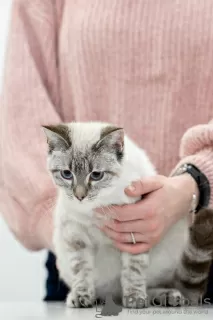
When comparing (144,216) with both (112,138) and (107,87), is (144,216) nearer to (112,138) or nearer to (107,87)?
(112,138)

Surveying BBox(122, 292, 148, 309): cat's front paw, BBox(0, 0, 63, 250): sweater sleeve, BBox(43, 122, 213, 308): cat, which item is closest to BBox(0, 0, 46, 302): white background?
BBox(0, 0, 63, 250): sweater sleeve

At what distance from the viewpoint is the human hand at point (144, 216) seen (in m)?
0.95

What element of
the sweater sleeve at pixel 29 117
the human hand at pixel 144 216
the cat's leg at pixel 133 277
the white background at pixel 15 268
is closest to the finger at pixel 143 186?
the human hand at pixel 144 216

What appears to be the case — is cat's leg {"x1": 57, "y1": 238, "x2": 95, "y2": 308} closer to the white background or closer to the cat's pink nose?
the cat's pink nose

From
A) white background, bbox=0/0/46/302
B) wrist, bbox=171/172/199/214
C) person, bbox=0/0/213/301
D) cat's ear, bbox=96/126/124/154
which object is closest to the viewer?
cat's ear, bbox=96/126/124/154

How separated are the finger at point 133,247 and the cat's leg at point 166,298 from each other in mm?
72

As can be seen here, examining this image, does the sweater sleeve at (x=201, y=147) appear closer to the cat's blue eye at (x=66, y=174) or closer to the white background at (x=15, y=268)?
the cat's blue eye at (x=66, y=174)

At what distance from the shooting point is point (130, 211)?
951mm

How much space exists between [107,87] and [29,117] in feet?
0.57

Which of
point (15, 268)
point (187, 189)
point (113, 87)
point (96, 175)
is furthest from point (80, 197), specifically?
point (15, 268)

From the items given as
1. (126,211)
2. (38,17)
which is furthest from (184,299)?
(38,17)

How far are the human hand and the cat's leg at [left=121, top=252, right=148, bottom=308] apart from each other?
0.01 metres

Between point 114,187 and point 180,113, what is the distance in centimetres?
36

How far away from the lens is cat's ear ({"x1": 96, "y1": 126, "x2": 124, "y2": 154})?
34.6 inches
